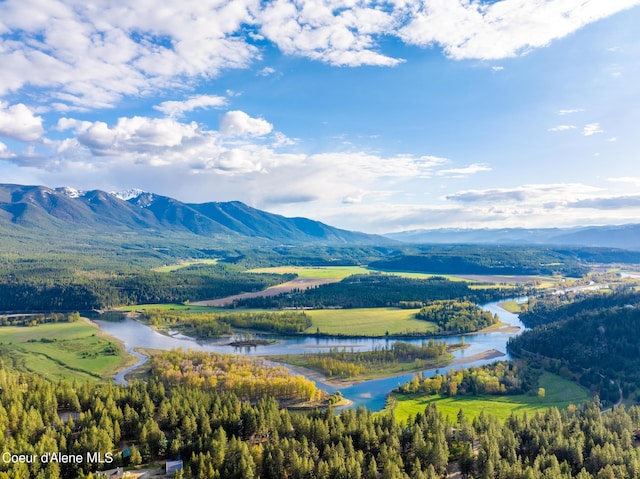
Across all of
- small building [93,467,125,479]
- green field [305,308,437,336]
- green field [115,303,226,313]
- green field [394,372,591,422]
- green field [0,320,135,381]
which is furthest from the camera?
green field [115,303,226,313]

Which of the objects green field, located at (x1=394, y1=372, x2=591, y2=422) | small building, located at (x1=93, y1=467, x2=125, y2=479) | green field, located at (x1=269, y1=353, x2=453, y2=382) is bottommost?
green field, located at (x1=394, y1=372, x2=591, y2=422)

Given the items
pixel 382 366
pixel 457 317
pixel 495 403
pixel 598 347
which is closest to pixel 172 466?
pixel 495 403

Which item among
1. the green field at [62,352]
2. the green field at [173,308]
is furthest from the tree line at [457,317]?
the green field at [62,352]

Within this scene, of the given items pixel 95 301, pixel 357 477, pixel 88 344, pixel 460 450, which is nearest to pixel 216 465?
pixel 357 477

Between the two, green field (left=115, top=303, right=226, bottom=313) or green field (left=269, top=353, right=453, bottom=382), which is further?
green field (left=115, top=303, right=226, bottom=313)

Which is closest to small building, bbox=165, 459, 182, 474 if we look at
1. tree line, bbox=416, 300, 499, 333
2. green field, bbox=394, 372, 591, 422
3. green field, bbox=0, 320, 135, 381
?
green field, bbox=394, 372, 591, 422

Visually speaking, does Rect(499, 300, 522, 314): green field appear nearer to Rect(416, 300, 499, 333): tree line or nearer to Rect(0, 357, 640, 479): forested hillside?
Rect(416, 300, 499, 333): tree line

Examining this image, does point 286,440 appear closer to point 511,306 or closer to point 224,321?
point 224,321
